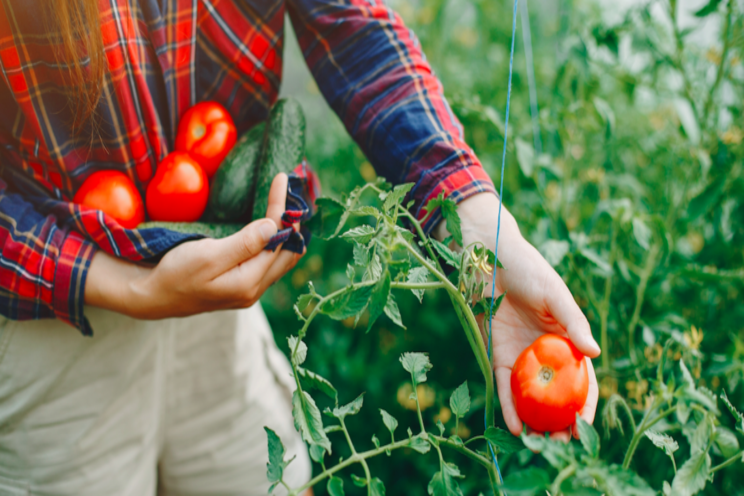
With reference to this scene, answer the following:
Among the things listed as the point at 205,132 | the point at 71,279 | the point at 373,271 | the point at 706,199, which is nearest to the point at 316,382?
the point at 373,271

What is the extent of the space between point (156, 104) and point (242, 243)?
33cm

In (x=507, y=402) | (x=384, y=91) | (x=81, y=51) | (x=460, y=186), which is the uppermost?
(x=81, y=51)

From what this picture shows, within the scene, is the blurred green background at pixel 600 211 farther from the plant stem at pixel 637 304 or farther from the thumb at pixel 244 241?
the thumb at pixel 244 241

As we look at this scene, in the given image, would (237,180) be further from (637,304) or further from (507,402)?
(637,304)

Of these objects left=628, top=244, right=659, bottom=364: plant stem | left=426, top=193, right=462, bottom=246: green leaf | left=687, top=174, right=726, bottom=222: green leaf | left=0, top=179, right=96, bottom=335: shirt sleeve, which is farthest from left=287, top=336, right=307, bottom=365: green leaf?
left=687, top=174, right=726, bottom=222: green leaf

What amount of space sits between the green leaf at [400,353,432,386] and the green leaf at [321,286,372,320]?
0.40 feet

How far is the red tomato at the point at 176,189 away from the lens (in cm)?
91

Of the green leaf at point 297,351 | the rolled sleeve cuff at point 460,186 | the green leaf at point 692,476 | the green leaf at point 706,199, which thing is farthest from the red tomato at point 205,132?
the green leaf at point 706,199

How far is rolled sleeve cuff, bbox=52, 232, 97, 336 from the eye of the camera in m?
0.79

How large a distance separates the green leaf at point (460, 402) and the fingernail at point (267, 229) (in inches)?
14.8

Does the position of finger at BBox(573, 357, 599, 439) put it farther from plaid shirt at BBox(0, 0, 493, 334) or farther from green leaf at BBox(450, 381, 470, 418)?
plaid shirt at BBox(0, 0, 493, 334)

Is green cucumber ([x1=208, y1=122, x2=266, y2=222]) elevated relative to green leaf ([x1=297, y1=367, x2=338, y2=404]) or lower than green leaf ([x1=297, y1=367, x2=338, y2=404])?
elevated

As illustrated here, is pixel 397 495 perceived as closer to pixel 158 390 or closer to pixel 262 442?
pixel 262 442

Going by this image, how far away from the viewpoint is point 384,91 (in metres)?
0.91
